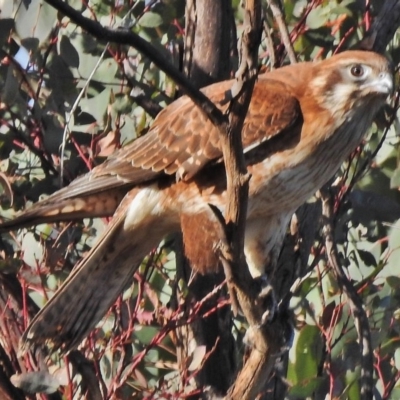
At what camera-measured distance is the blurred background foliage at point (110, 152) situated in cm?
355

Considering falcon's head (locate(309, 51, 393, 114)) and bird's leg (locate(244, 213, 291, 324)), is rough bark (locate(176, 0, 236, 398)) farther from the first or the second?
falcon's head (locate(309, 51, 393, 114))

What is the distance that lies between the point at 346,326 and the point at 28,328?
1240mm

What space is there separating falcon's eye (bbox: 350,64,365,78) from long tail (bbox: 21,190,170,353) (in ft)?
2.81

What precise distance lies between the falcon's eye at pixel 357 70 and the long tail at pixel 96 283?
86 cm

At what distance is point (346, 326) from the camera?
3812 mm

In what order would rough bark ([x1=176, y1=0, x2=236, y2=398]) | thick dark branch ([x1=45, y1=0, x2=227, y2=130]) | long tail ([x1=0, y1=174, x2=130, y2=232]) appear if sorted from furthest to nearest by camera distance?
rough bark ([x1=176, y1=0, x2=236, y2=398]) → long tail ([x1=0, y1=174, x2=130, y2=232]) → thick dark branch ([x1=45, y1=0, x2=227, y2=130])

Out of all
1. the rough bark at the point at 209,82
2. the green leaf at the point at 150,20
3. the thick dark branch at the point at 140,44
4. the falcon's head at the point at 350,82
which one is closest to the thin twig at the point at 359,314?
the falcon's head at the point at 350,82

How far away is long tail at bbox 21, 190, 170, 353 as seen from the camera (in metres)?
3.39

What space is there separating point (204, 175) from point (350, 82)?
1.94 ft

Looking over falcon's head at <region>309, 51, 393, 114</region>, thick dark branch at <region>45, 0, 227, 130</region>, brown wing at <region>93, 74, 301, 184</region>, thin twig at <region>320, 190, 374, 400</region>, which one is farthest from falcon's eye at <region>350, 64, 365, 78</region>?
thick dark branch at <region>45, 0, 227, 130</region>

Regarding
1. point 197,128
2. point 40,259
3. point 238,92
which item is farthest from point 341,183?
point 238,92

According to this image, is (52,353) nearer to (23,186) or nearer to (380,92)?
(23,186)

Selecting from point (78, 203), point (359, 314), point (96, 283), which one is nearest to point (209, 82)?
point (78, 203)

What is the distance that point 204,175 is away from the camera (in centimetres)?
341
